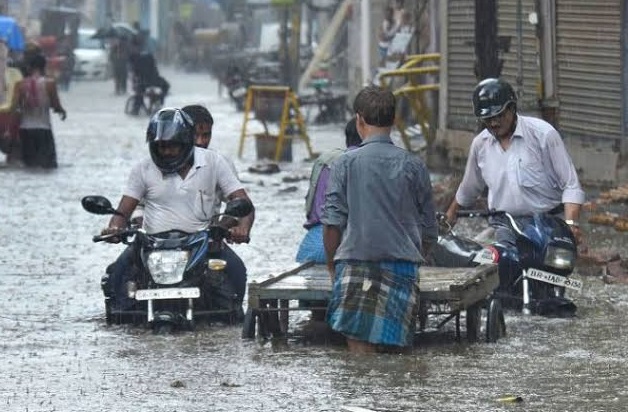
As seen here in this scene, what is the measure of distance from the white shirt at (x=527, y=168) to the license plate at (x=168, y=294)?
1870 millimetres

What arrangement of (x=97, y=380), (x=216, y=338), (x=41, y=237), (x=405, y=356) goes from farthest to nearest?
(x=41, y=237)
(x=216, y=338)
(x=405, y=356)
(x=97, y=380)

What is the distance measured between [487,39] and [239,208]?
306 inches

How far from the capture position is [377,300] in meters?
9.94

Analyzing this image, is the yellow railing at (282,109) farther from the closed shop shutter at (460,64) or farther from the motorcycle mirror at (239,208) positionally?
the motorcycle mirror at (239,208)

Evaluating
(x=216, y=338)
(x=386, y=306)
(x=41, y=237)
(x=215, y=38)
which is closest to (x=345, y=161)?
(x=386, y=306)

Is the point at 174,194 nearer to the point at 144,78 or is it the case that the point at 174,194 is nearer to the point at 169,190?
the point at 169,190

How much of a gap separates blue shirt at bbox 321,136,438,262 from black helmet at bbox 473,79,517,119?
1532 millimetres

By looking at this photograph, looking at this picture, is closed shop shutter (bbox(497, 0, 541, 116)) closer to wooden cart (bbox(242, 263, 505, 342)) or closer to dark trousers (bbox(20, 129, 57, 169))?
dark trousers (bbox(20, 129, 57, 169))

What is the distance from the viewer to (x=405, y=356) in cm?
1006

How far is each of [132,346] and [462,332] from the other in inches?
74.2

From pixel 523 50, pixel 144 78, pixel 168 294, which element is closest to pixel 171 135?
pixel 168 294

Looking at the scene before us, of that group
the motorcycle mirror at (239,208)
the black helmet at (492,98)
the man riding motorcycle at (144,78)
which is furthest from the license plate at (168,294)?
the man riding motorcycle at (144,78)

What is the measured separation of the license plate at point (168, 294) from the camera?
35.6ft

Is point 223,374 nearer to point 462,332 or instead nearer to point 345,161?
point 345,161
